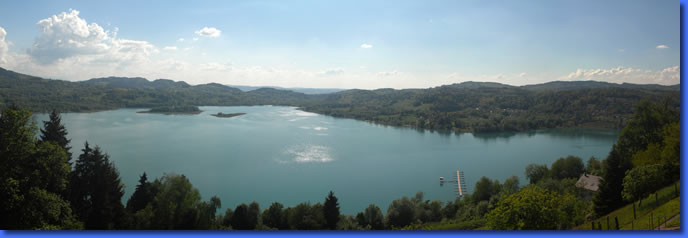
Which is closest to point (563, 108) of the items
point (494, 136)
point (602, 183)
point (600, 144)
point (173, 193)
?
point (494, 136)

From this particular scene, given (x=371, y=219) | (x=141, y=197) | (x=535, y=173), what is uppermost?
(x=141, y=197)

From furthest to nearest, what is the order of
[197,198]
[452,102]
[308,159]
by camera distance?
1. [452,102]
2. [308,159]
3. [197,198]

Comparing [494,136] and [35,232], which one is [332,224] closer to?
[35,232]

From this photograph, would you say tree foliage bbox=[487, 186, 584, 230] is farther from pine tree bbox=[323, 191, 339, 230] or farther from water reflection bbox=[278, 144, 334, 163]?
water reflection bbox=[278, 144, 334, 163]

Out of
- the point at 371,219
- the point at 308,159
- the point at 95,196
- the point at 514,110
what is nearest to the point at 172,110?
the point at 308,159

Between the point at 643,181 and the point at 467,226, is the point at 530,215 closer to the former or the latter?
the point at 643,181
